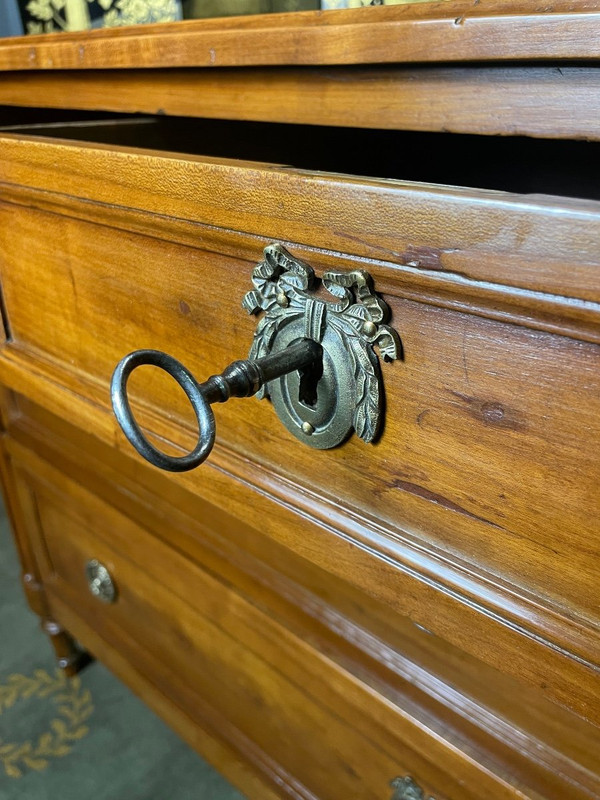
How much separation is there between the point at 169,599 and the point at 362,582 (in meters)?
0.32

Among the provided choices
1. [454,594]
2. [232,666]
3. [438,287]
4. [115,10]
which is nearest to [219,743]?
[232,666]

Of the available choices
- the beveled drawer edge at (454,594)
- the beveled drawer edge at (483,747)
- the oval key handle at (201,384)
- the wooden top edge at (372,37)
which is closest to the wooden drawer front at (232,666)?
the beveled drawer edge at (483,747)

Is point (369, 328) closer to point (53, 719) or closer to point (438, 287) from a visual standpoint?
point (438, 287)

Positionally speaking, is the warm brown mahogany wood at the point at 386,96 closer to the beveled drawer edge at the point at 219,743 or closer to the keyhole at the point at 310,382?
the keyhole at the point at 310,382

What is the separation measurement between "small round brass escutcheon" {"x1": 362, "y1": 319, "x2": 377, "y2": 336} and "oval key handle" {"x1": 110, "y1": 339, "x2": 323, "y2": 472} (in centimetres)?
3

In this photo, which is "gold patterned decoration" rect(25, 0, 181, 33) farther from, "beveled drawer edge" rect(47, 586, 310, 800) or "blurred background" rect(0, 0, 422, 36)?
"beveled drawer edge" rect(47, 586, 310, 800)

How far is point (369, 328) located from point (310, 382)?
0.05m

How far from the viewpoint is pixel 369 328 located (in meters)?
0.28

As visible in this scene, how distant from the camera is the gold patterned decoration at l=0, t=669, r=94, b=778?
0.81m

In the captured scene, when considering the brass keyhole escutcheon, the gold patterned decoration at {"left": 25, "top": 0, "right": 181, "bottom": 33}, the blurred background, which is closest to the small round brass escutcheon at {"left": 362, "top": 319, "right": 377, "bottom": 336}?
the brass keyhole escutcheon

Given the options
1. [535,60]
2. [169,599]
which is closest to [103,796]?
[169,599]

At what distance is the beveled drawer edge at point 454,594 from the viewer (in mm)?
270

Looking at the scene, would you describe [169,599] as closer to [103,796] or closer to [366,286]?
[103,796]

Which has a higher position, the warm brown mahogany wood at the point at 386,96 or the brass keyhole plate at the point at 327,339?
the warm brown mahogany wood at the point at 386,96
